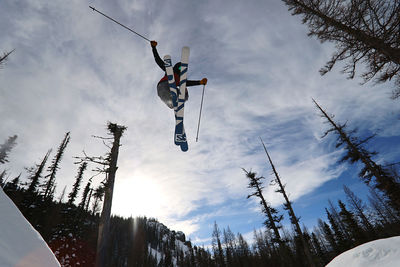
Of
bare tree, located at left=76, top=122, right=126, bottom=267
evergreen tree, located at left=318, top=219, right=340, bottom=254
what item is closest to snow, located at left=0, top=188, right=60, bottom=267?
bare tree, located at left=76, top=122, right=126, bottom=267

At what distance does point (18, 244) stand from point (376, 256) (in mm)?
5163

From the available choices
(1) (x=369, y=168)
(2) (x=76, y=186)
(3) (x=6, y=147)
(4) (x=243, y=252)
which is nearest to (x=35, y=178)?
(2) (x=76, y=186)

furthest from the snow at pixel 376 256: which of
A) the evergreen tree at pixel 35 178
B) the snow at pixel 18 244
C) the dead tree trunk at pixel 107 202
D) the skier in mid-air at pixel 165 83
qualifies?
the evergreen tree at pixel 35 178

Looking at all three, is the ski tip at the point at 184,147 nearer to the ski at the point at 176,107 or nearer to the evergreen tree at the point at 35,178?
the ski at the point at 176,107

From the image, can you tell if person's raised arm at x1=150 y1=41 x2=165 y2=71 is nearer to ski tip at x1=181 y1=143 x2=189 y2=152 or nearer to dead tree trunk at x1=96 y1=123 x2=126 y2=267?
ski tip at x1=181 y1=143 x2=189 y2=152

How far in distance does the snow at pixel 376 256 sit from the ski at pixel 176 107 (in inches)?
190

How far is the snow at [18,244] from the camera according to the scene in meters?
1.46

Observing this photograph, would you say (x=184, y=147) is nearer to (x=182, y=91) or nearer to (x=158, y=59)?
(x=182, y=91)

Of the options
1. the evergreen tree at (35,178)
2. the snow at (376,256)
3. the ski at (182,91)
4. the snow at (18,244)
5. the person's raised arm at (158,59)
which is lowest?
the snow at (376,256)

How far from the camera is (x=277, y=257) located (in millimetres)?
34906

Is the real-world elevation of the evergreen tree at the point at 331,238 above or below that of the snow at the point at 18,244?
above

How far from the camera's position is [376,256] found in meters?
3.07

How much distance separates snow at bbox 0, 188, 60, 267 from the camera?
146 centimetres

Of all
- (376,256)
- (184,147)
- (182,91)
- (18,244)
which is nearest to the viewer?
(18,244)
